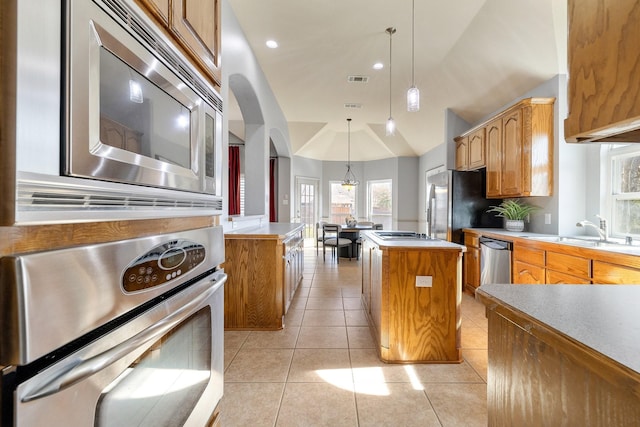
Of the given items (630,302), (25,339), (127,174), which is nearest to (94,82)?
(127,174)

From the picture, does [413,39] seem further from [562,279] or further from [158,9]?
[158,9]

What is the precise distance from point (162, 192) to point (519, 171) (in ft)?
12.6

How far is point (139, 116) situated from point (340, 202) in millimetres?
8095

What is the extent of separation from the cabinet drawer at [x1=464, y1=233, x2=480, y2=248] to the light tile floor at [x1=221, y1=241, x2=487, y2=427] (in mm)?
1150

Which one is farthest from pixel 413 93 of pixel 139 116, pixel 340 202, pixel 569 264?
pixel 340 202

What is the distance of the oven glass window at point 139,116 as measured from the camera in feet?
1.87

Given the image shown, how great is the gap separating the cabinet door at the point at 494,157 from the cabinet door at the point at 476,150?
0.12 meters

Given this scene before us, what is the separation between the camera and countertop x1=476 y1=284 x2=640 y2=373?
1.88 ft

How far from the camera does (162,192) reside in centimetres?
73

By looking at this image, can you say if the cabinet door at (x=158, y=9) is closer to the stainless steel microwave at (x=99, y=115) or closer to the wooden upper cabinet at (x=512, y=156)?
the stainless steel microwave at (x=99, y=115)

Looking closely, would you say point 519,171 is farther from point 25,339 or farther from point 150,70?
point 25,339

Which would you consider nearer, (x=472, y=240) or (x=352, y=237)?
(x=472, y=240)

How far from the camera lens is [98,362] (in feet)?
1.70

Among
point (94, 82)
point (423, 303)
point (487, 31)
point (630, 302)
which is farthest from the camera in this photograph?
point (487, 31)
